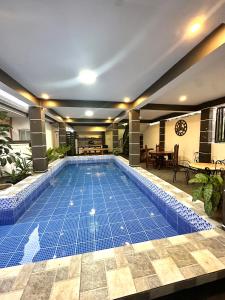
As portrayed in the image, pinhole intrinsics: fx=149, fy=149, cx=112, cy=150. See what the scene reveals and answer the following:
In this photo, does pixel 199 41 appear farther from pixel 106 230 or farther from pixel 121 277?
pixel 106 230

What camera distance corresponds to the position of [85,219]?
2797mm

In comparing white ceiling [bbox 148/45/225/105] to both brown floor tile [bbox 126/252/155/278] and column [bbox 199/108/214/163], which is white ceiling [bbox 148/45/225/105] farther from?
brown floor tile [bbox 126/252/155/278]

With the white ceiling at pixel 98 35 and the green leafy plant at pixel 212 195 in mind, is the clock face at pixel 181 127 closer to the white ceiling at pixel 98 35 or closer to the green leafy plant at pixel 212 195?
A: the white ceiling at pixel 98 35

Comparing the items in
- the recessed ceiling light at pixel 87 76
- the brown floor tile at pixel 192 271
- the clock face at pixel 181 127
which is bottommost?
the brown floor tile at pixel 192 271

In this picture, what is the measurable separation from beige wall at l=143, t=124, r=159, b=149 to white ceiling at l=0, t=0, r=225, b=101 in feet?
23.8

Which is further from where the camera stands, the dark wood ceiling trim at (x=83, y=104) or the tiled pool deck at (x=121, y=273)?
the dark wood ceiling trim at (x=83, y=104)

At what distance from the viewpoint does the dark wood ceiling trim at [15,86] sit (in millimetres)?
2998

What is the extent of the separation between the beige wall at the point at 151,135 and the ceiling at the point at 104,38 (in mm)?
6683

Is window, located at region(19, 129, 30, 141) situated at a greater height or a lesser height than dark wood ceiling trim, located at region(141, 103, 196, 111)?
lesser

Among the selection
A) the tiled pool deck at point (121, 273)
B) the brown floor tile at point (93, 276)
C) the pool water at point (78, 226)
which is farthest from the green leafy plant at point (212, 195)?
the brown floor tile at point (93, 276)

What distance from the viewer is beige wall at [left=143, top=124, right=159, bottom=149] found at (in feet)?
33.3

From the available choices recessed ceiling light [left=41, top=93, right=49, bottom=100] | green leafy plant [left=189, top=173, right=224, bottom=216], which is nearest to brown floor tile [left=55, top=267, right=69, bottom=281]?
green leafy plant [left=189, top=173, right=224, bottom=216]

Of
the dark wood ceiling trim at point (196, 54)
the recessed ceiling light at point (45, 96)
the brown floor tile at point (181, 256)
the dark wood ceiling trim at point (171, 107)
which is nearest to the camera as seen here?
the brown floor tile at point (181, 256)

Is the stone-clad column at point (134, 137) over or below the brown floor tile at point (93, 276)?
over
